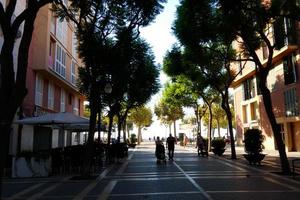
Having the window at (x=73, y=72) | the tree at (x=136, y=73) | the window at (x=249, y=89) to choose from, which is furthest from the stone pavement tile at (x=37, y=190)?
the window at (x=249, y=89)

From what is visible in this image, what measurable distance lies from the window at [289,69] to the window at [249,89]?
10.6 metres

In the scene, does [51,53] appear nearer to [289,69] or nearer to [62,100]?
[62,100]

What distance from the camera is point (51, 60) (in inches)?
1283

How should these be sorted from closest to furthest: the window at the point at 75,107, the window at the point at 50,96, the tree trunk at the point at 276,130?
the tree trunk at the point at 276,130 < the window at the point at 50,96 < the window at the point at 75,107

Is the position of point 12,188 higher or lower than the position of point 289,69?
lower

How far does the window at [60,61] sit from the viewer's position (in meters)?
34.8

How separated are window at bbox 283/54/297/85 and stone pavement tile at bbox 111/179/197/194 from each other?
23119 mm

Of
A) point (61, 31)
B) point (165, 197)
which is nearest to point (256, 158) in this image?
point (165, 197)

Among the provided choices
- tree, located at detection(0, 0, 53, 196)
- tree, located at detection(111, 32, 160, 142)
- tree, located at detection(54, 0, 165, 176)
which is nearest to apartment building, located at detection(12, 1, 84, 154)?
tree, located at detection(111, 32, 160, 142)

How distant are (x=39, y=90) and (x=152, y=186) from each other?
20.0m

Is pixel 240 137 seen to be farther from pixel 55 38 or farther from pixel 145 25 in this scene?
pixel 145 25

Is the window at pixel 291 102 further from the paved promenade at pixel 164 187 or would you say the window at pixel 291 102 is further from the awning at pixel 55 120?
the awning at pixel 55 120

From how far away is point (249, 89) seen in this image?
49.4 m

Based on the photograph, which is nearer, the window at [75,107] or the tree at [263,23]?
the tree at [263,23]
